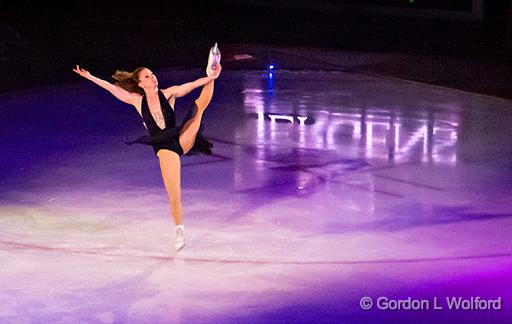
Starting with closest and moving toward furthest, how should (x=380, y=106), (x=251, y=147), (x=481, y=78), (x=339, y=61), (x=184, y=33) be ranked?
(x=251, y=147)
(x=380, y=106)
(x=481, y=78)
(x=339, y=61)
(x=184, y=33)

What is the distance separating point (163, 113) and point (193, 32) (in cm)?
1488

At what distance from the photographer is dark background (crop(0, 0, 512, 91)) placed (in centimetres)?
2064

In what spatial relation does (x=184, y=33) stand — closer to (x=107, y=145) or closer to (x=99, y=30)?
(x=99, y=30)

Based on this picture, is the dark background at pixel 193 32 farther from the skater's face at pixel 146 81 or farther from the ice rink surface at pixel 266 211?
the skater's face at pixel 146 81

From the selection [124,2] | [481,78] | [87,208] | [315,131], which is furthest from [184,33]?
[87,208]

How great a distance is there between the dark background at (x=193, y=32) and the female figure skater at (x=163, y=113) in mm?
8660

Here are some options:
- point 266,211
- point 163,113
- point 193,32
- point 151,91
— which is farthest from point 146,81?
point 193,32

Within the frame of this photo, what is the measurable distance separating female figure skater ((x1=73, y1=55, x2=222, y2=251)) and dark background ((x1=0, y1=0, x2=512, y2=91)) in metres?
8.66

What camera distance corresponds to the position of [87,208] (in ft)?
37.4

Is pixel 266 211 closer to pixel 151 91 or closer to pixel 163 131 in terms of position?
pixel 163 131

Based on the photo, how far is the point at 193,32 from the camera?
24.3 m

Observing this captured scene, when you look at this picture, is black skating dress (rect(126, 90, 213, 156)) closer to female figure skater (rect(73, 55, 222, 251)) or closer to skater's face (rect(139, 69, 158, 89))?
female figure skater (rect(73, 55, 222, 251))

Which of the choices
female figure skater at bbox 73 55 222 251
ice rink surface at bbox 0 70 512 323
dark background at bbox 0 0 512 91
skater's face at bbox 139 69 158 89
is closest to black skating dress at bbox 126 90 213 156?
female figure skater at bbox 73 55 222 251

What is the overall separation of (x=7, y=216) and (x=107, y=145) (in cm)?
333
